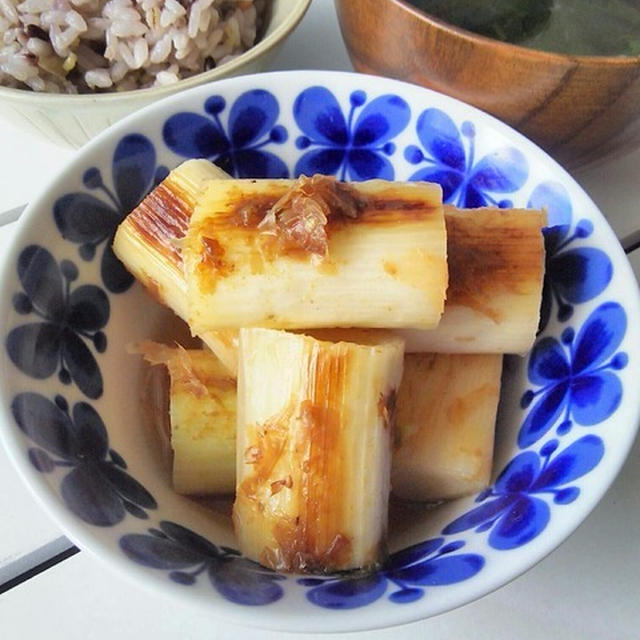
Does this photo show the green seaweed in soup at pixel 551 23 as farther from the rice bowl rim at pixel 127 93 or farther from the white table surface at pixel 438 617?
the white table surface at pixel 438 617

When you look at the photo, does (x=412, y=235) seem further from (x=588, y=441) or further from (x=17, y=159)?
(x=17, y=159)

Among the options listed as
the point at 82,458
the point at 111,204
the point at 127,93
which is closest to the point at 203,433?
the point at 82,458

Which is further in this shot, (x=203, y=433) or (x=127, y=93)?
(x=127, y=93)

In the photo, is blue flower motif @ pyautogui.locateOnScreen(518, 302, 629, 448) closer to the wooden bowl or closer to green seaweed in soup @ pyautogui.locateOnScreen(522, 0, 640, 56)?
the wooden bowl

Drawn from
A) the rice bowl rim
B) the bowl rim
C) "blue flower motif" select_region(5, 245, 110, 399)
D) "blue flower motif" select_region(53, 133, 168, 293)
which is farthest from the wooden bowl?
"blue flower motif" select_region(5, 245, 110, 399)

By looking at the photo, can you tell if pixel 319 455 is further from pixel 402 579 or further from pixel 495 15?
pixel 495 15

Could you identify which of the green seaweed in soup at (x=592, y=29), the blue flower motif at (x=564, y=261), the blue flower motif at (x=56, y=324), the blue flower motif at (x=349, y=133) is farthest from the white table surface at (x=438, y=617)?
the green seaweed in soup at (x=592, y=29)
